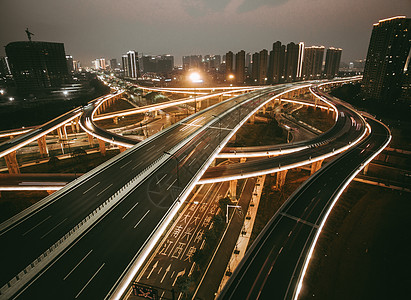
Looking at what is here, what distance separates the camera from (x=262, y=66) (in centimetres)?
17275

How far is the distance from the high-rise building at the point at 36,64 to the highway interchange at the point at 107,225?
159461 millimetres

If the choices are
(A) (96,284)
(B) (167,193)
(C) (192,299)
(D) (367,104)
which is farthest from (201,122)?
(D) (367,104)

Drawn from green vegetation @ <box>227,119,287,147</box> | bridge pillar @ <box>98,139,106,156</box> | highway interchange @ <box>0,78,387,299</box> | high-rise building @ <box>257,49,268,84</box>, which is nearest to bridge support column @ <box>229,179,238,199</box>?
highway interchange @ <box>0,78,387,299</box>

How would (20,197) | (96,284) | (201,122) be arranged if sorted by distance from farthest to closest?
1. (201,122)
2. (20,197)
3. (96,284)

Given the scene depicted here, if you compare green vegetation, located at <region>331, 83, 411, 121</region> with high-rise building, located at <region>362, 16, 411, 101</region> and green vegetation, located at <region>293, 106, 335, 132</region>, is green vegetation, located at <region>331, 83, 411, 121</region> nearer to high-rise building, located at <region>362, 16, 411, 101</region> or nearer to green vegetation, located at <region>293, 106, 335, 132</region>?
high-rise building, located at <region>362, 16, 411, 101</region>

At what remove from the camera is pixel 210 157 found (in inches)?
1341

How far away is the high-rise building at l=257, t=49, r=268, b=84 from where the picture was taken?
167812 mm

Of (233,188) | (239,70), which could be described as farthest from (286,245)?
(239,70)

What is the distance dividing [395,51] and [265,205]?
12148cm

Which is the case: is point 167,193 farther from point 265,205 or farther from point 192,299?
point 265,205

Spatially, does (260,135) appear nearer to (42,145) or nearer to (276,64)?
(42,145)

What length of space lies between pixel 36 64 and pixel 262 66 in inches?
6889

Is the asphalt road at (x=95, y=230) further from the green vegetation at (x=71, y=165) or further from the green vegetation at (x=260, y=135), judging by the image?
the green vegetation at (x=260, y=135)

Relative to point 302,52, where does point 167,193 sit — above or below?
below
